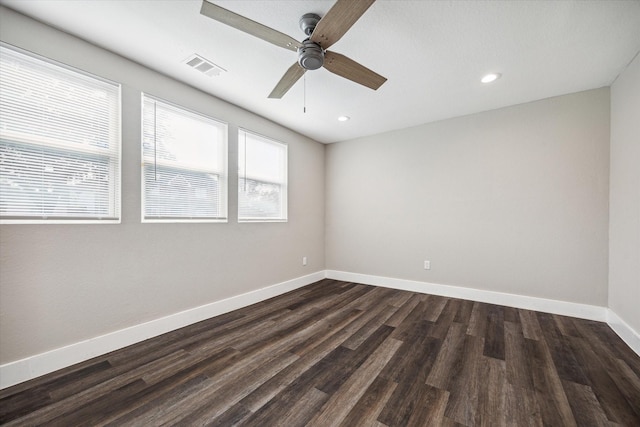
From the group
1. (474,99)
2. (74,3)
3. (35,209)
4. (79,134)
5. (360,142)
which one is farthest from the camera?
(360,142)

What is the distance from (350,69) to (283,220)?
2.51 metres

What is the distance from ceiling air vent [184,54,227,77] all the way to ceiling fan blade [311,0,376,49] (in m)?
1.19

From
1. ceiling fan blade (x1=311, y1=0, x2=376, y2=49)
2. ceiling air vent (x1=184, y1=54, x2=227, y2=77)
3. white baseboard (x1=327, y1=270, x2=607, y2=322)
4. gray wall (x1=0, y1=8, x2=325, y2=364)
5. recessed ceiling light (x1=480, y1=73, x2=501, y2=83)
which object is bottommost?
white baseboard (x1=327, y1=270, x2=607, y2=322)

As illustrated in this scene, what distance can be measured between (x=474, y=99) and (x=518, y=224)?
A: 67.6 inches

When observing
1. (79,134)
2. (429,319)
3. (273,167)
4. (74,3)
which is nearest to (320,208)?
(273,167)

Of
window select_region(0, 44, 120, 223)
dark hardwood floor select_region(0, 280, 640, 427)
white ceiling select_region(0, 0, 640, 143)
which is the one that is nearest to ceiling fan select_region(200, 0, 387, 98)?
white ceiling select_region(0, 0, 640, 143)

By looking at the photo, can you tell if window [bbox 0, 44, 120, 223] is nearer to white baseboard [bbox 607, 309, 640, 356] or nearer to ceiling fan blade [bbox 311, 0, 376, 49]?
ceiling fan blade [bbox 311, 0, 376, 49]

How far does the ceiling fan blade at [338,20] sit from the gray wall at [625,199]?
273 centimetres

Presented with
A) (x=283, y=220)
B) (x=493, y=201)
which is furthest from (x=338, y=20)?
(x=493, y=201)

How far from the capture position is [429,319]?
2.83m

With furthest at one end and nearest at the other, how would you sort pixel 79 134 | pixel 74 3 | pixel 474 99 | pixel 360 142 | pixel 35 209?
pixel 360 142 < pixel 474 99 < pixel 79 134 < pixel 35 209 < pixel 74 3

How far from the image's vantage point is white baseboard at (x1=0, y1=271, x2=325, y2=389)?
1.75 meters

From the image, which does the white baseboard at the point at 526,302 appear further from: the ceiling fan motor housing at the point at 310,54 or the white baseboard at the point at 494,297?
the ceiling fan motor housing at the point at 310,54

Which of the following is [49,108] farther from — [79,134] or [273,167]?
[273,167]
